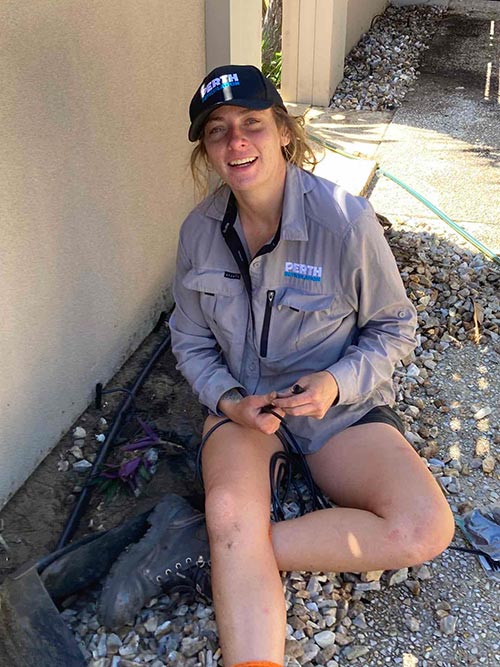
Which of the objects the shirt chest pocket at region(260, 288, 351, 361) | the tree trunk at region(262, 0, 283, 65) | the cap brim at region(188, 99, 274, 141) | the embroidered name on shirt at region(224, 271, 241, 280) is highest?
the cap brim at region(188, 99, 274, 141)

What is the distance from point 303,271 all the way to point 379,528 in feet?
2.47

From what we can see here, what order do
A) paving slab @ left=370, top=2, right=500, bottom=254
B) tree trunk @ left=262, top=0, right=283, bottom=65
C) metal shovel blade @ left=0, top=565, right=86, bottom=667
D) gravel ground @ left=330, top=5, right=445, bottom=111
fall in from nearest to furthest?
metal shovel blade @ left=0, top=565, right=86, bottom=667
paving slab @ left=370, top=2, right=500, bottom=254
gravel ground @ left=330, top=5, right=445, bottom=111
tree trunk @ left=262, top=0, right=283, bottom=65

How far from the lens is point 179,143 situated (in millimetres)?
3391

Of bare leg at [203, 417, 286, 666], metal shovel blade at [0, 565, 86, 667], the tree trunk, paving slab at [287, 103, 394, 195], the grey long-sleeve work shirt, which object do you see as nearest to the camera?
bare leg at [203, 417, 286, 666]

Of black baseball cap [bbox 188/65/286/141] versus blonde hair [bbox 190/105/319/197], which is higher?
black baseball cap [bbox 188/65/286/141]

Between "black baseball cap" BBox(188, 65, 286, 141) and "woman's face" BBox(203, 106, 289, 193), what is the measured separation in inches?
1.9

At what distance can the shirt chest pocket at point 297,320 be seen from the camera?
2.17m

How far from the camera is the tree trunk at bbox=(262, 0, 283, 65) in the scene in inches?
278

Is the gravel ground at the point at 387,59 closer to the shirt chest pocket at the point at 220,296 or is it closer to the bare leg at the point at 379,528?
the shirt chest pocket at the point at 220,296

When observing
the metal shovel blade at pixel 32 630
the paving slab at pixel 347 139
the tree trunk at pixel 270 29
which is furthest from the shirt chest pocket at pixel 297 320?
the tree trunk at pixel 270 29

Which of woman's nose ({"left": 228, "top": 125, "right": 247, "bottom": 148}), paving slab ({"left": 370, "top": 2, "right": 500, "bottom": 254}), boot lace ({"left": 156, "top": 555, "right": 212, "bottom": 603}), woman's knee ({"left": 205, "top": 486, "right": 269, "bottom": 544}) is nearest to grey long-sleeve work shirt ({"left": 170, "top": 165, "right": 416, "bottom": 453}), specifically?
woman's nose ({"left": 228, "top": 125, "right": 247, "bottom": 148})

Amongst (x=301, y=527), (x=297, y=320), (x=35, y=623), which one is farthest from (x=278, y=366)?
(x=35, y=623)

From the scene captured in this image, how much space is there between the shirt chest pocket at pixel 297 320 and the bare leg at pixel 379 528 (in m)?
0.42

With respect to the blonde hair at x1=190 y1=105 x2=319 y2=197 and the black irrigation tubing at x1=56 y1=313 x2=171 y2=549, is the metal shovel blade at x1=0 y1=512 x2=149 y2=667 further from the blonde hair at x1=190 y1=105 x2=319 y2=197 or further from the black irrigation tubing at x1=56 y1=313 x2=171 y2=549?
the blonde hair at x1=190 y1=105 x2=319 y2=197
